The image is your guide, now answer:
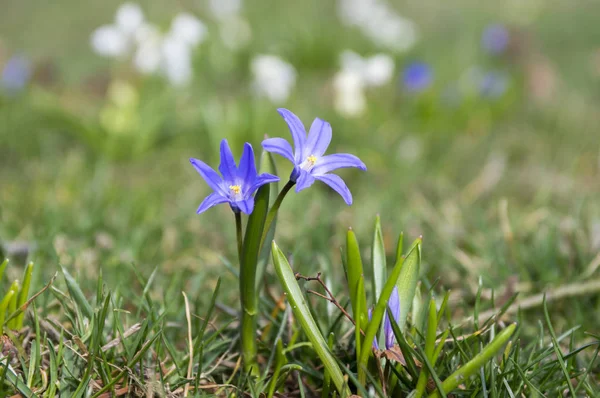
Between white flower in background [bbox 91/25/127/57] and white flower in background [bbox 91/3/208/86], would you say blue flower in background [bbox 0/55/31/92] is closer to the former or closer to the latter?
white flower in background [bbox 91/3/208/86]

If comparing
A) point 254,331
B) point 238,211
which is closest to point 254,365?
point 254,331

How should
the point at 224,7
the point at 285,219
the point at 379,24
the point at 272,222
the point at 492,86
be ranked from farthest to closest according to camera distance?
the point at 379,24
the point at 224,7
the point at 492,86
the point at 285,219
the point at 272,222

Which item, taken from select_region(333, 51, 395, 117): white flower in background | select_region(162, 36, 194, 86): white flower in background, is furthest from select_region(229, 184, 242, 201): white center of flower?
select_region(162, 36, 194, 86): white flower in background

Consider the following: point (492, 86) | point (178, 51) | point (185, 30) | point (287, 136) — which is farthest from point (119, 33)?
point (492, 86)

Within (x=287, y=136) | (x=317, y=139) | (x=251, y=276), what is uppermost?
(x=317, y=139)

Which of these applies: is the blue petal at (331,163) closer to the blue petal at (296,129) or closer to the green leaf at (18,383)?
the blue petal at (296,129)

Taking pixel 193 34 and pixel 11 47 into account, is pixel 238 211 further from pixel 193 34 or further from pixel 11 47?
pixel 11 47

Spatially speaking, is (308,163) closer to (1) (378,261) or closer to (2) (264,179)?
(2) (264,179)
